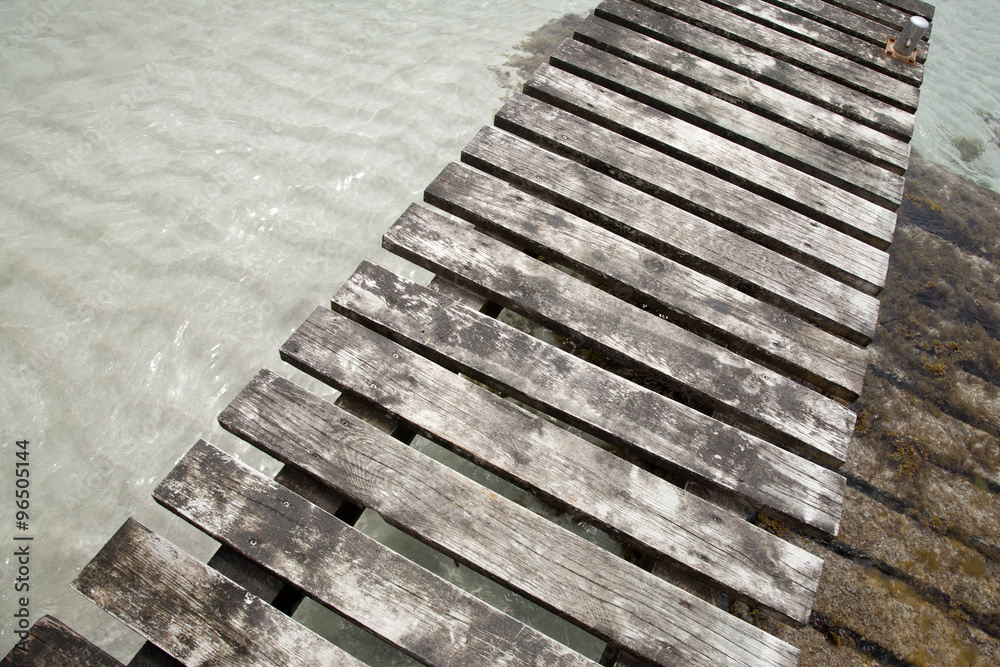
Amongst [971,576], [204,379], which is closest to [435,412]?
[204,379]

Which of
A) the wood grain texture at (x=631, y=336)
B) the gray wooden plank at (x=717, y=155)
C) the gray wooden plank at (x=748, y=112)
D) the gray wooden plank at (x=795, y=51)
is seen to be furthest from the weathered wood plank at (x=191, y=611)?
the gray wooden plank at (x=795, y=51)

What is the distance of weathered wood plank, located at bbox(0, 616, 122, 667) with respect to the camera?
4.70ft

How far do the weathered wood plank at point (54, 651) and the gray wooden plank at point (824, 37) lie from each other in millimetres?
4021

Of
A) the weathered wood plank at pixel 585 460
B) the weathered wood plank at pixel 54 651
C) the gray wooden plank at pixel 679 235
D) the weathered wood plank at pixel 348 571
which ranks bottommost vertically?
the weathered wood plank at pixel 54 651

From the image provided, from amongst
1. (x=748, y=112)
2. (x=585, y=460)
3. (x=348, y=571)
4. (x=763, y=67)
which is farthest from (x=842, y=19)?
(x=348, y=571)

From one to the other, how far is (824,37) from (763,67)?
23.6 inches

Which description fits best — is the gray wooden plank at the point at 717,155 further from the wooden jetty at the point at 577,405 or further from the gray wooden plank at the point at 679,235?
the gray wooden plank at the point at 679,235

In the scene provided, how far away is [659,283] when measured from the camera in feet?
7.08

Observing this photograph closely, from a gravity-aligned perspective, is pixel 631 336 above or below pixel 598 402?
above

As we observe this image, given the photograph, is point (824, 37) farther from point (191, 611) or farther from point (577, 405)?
point (191, 611)

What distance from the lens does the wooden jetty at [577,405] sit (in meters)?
1.55

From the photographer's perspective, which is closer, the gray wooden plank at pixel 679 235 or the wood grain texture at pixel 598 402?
the wood grain texture at pixel 598 402

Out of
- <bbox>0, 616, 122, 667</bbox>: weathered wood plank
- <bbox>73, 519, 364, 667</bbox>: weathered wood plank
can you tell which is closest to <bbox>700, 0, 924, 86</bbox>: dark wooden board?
<bbox>73, 519, 364, 667</bbox>: weathered wood plank

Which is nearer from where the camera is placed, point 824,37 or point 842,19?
point 824,37
